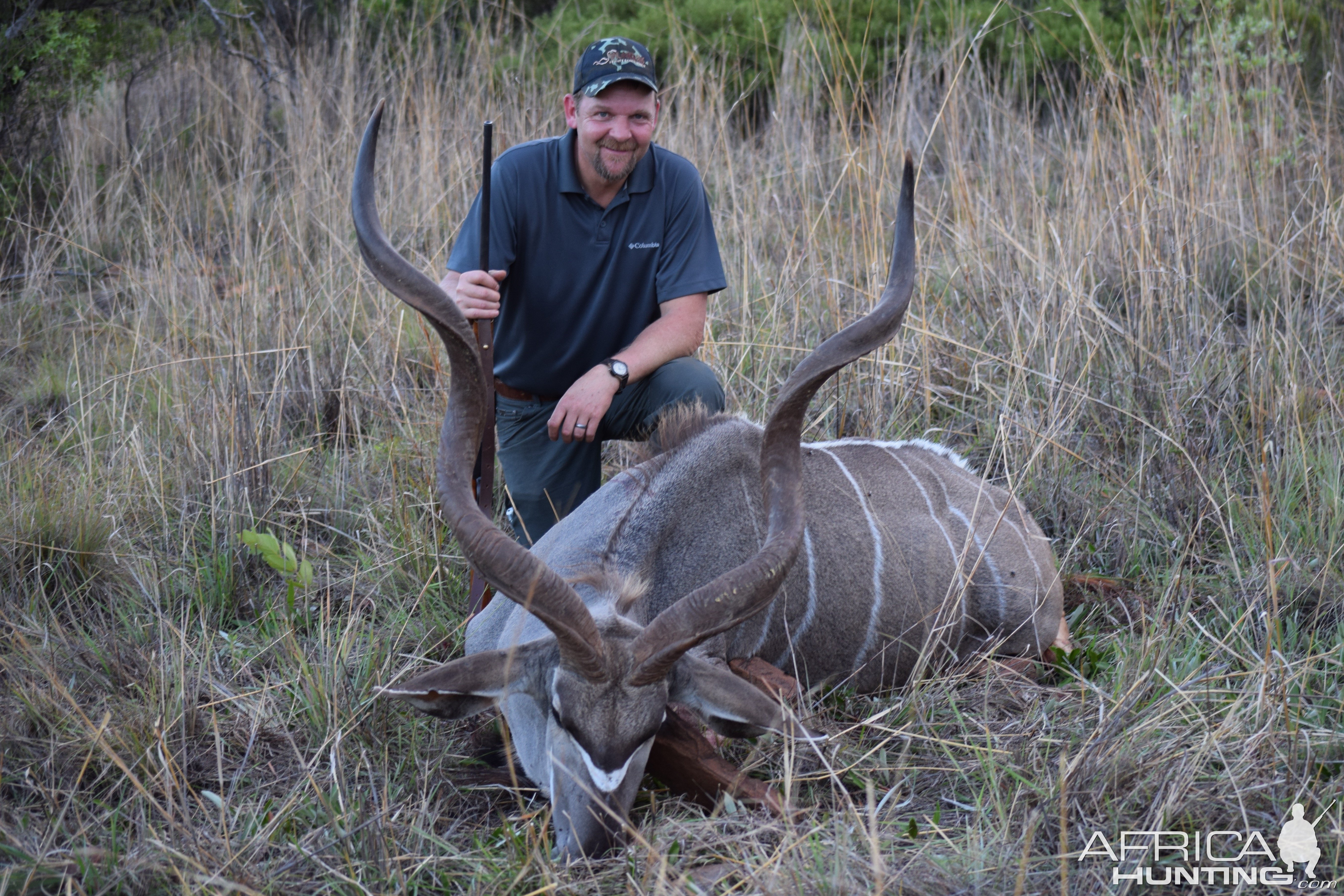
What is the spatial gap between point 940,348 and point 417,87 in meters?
4.56

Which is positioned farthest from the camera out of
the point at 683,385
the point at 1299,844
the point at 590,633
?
the point at 683,385

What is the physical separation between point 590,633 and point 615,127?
212 centimetres

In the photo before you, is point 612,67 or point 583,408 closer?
point 583,408

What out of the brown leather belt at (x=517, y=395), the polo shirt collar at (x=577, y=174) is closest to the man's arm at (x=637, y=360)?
the brown leather belt at (x=517, y=395)

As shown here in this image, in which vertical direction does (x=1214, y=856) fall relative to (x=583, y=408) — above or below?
below

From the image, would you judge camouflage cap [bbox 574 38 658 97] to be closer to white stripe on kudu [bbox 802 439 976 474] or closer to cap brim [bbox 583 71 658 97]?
cap brim [bbox 583 71 658 97]

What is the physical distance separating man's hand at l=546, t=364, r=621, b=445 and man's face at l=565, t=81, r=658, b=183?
849 millimetres

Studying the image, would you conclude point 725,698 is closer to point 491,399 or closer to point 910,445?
point 491,399

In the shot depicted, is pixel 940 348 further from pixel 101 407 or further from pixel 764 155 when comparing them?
pixel 101 407

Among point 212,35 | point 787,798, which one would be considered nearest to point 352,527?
point 787,798

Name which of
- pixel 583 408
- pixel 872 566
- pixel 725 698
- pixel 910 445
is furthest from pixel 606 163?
pixel 725 698

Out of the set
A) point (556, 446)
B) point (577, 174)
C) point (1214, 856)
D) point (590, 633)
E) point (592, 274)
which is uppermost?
point (577, 174)

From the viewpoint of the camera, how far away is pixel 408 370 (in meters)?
5.31

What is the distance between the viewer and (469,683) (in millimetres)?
2777
